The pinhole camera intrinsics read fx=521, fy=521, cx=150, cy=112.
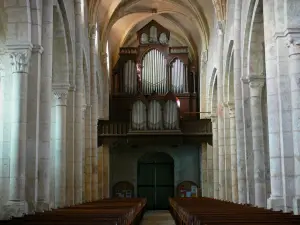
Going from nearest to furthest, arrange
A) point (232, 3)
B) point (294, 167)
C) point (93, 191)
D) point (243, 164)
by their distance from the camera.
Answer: point (294, 167) < point (243, 164) < point (232, 3) < point (93, 191)

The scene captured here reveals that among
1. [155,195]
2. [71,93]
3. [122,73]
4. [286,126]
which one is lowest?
[155,195]

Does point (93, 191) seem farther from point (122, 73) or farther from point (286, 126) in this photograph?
point (286, 126)

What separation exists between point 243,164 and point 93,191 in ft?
33.4

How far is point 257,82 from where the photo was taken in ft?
64.7

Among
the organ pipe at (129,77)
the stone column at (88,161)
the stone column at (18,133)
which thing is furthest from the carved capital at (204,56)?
the stone column at (18,133)

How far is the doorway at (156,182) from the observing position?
127 ft

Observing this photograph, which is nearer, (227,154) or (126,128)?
(227,154)

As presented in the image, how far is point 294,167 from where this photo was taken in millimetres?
14102

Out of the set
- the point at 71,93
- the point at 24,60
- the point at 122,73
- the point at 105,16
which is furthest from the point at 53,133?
the point at 122,73

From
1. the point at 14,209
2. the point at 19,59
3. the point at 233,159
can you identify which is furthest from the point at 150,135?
the point at 14,209

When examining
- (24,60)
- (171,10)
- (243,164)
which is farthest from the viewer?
(171,10)

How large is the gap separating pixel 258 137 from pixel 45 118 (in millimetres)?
7921

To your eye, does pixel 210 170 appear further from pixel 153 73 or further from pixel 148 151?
pixel 153 73

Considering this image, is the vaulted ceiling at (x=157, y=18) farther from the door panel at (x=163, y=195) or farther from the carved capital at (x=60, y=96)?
the door panel at (x=163, y=195)
